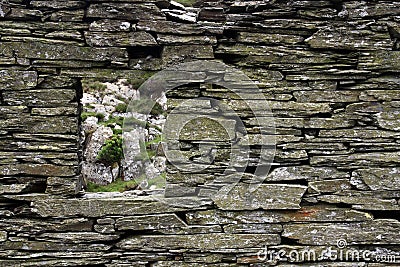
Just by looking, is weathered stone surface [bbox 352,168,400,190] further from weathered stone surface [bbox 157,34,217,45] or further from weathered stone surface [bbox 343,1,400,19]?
weathered stone surface [bbox 157,34,217,45]

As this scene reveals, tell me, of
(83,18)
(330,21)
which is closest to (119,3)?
(83,18)

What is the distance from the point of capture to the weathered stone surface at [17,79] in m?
5.84

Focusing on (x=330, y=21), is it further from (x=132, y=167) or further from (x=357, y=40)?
(x=132, y=167)

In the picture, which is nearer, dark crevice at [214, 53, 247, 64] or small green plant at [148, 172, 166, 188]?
dark crevice at [214, 53, 247, 64]

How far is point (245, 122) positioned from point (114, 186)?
9.86ft

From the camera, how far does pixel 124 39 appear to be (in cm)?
588

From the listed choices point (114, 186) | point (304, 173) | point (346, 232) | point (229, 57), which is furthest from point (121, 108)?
point (346, 232)

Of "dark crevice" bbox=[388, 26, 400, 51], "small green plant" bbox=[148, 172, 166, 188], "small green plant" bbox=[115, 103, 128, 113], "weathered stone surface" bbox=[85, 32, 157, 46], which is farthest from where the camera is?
"small green plant" bbox=[115, 103, 128, 113]

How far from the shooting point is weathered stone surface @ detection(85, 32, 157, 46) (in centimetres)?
584

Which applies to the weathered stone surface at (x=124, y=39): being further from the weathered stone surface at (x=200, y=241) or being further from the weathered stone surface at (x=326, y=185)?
the weathered stone surface at (x=326, y=185)

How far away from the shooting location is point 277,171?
6.07m

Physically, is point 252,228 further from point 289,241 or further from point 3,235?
point 3,235

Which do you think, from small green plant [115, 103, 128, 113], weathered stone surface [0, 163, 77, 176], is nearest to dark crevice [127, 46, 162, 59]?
weathered stone surface [0, 163, 77, 176]

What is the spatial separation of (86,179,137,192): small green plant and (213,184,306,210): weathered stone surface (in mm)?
2296
